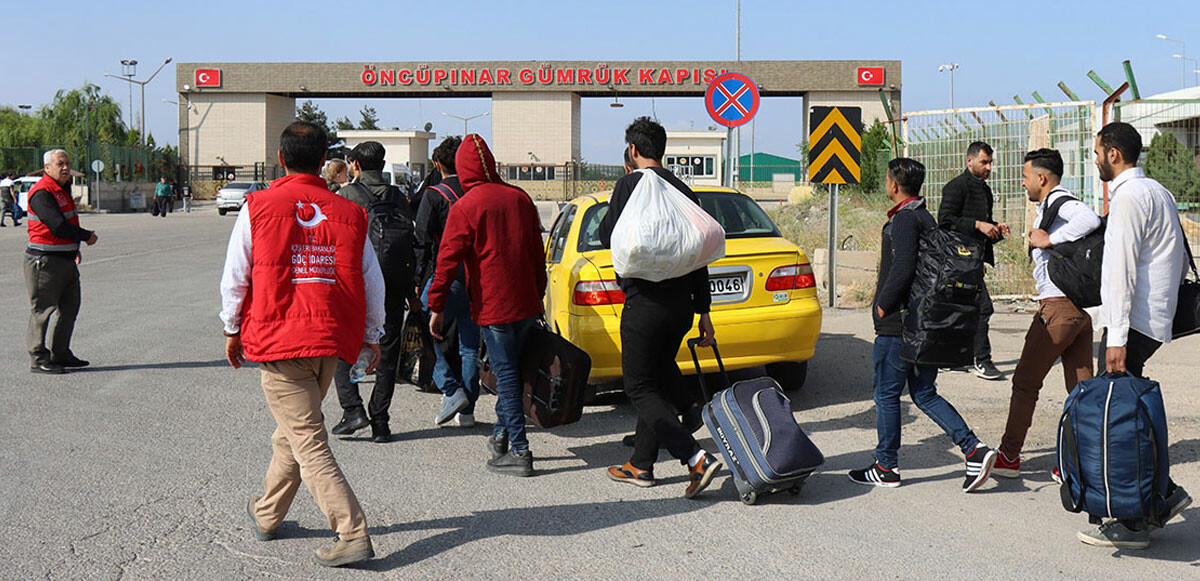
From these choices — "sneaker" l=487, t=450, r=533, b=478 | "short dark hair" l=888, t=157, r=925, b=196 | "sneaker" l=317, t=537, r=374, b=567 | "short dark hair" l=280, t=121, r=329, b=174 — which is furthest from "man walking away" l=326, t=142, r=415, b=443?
"short dark hair" l=888, t=157, r=925, b=196

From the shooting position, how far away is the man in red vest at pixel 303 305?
4.35 metres

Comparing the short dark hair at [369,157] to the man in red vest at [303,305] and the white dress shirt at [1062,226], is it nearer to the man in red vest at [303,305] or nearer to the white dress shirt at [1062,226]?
the man in red vest at [303,305]

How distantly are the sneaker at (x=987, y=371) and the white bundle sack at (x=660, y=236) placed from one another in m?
4.12

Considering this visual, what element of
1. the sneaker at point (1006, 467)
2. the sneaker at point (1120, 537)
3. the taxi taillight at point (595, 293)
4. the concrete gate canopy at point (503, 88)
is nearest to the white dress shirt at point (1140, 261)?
the sneaker at point (1120, 537)

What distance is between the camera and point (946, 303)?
5.36 meters

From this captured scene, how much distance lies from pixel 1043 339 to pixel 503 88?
5825 cm

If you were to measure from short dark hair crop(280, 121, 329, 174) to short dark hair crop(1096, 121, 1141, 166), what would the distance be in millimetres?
3402

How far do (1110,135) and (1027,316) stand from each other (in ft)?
24.7

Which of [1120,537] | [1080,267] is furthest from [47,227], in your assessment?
[1120,537]

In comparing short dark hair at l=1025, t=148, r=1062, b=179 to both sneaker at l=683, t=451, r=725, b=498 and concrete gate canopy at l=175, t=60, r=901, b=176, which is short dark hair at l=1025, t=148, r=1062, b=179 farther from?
concrete gate canopy at l=175, t=60, r=901, b=176

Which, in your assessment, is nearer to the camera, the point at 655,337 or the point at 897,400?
the point at 655,337

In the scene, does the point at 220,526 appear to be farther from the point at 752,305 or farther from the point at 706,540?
the point at 752,305

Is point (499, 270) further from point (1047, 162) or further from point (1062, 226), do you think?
point (1047, 162)

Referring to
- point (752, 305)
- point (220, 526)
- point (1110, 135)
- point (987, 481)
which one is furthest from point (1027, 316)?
point (220, 526)
